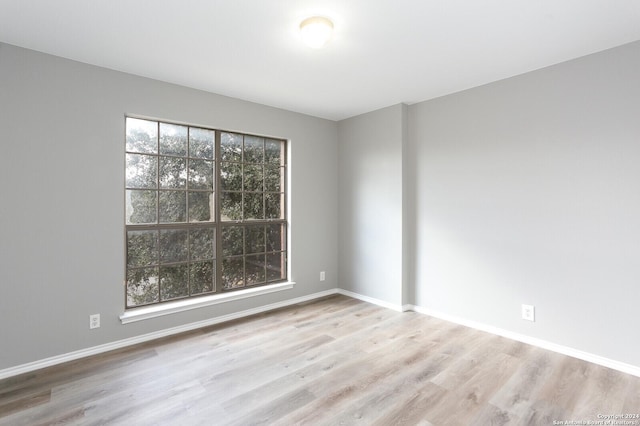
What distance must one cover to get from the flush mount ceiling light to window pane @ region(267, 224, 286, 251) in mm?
2432

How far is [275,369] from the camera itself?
2.52m

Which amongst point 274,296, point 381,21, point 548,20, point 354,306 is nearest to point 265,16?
point 381,21

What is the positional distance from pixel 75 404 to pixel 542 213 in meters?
3.92

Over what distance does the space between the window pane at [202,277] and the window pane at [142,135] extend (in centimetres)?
129

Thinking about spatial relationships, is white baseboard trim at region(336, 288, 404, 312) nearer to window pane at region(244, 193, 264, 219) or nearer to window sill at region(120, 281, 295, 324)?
window sill at region(120, 281, 295, 324)

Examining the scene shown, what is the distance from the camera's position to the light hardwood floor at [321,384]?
6.45 feet

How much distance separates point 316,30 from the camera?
7.02 feet

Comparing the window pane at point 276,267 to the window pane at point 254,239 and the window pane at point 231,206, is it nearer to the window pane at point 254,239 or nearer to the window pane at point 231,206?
the window pane at point 254,239

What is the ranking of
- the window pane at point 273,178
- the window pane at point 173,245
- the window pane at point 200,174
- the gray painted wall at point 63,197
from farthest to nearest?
1. the window pane at point 273,178
2. the window pane at point 200,174
3. the window pane at point 173,245
4. the gray painted wall at point 63,197

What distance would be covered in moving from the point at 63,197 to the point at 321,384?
102 inches

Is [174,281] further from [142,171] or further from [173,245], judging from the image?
[142,171]

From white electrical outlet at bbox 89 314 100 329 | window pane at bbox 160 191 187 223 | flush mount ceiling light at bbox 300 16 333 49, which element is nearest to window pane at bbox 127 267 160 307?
white electrical outlet at bbox 89 314 100 329

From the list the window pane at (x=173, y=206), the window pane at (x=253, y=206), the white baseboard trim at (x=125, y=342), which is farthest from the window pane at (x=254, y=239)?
the window pane at (x=173, y=206)

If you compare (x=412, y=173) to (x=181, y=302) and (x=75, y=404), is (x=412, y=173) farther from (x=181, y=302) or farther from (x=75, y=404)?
(x=75, y=404)
